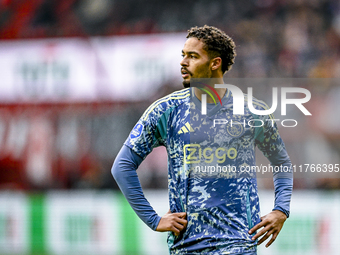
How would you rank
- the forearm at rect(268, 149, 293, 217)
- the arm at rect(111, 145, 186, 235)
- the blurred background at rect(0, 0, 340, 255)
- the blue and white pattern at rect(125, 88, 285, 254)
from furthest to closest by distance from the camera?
the blurred background at rect(0, 0, 340, 255)
the forearm at rect(268, 149, 293, 217)
the arm at rect(111, 145, 186, 235)
the blue and white pattern at rect(125, 88, 285, 254)

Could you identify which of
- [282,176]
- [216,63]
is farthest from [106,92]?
[282,176]

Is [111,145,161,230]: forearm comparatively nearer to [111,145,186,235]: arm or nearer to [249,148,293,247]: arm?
[111,145,186,235]: arm

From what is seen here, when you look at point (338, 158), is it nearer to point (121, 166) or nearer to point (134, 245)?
point (134, 245)

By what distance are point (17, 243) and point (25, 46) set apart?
4.03 meters

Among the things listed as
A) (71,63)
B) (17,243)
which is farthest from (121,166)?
(71,63)

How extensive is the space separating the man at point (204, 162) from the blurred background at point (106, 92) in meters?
4.41

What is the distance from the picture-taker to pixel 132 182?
7.73 ft

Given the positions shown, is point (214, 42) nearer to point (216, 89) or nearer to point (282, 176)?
point (216, 89)

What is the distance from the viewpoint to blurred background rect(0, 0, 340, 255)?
23.2ft

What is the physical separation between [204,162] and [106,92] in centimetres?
650

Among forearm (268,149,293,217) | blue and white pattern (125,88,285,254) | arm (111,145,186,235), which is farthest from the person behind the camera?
forearm (268,149,293,217)

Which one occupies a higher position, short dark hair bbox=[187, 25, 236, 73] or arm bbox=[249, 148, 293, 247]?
short dark hair bbox=[187, 25, 236, 73]

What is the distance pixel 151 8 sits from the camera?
32.1ft

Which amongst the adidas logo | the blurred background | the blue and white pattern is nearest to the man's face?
the blue and white pattern
